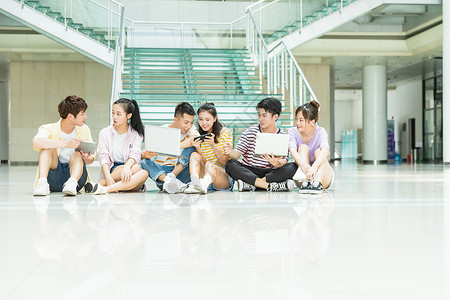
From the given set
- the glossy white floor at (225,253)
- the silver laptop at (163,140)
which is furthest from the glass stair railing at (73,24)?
the glossy white floor at (225,253)

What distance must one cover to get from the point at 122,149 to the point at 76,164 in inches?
23.0

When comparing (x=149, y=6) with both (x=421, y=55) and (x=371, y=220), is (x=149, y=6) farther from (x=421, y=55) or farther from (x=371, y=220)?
(x=371, y=220)

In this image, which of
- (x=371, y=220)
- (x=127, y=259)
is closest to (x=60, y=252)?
(x=127, y=259)

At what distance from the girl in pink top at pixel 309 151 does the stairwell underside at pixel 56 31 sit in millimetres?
8926

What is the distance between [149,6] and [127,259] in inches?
738

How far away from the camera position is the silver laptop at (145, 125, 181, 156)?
6.01 meters

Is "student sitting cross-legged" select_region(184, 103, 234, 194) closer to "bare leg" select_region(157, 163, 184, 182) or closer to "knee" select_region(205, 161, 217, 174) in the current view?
"knee" select_region(205, 161, 217, 174)

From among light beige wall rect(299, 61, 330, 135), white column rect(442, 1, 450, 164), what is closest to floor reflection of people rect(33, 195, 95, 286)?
white column rect(442, 1, 450, 164)

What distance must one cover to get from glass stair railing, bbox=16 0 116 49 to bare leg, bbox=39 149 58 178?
900 cm

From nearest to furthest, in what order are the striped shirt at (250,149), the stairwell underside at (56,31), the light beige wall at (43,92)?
1. the striped shirt at (250,149)
2. the stairwell underside at (56,31)
3. the light beige wall at (43,92)

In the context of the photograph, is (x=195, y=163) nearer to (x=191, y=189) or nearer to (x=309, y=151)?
(x=191, y=189)

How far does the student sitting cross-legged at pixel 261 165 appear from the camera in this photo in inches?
259

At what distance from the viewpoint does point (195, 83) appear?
1467 centimetres

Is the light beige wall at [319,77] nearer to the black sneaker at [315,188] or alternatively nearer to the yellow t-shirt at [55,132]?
the black sneaker at [315,188]
